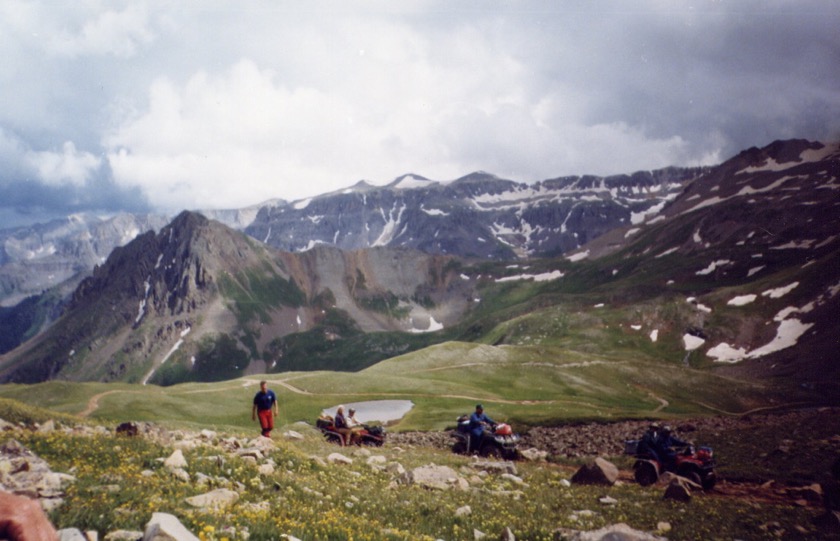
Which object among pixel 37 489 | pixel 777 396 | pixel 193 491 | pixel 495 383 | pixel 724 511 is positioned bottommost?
pixel 777 396

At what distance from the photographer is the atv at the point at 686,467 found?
24.7 metres

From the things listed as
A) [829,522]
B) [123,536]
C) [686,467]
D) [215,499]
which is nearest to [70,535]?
[123,536]

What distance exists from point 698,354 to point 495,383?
10985 cm

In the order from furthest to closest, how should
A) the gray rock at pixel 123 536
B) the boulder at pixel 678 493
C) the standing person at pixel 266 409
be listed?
the standing person at pixel 266 409
the boulder at pixel 678 493
the gray rock at pixel 123 536

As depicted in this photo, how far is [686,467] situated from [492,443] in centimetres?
1223

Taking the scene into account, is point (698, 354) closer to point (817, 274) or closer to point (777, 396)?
point (817, 274)

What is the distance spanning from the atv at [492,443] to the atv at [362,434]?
5997 mm

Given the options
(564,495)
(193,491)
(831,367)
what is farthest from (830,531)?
(831,367)

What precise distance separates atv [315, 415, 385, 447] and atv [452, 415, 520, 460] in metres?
6.00

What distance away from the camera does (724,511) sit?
1919 cm

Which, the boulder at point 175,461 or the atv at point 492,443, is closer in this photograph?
the boulder at point 175,461

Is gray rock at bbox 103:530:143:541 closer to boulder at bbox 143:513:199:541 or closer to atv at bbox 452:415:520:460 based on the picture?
boulder at bbox 143:513:199:541

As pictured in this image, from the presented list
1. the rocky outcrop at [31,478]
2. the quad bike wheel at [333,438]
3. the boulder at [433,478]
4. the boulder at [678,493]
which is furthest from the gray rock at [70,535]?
the quad bike wheel at [333,438]

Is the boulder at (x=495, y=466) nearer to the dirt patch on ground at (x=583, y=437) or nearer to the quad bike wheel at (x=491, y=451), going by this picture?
the quad bike wheel at (x=491, y=451)
